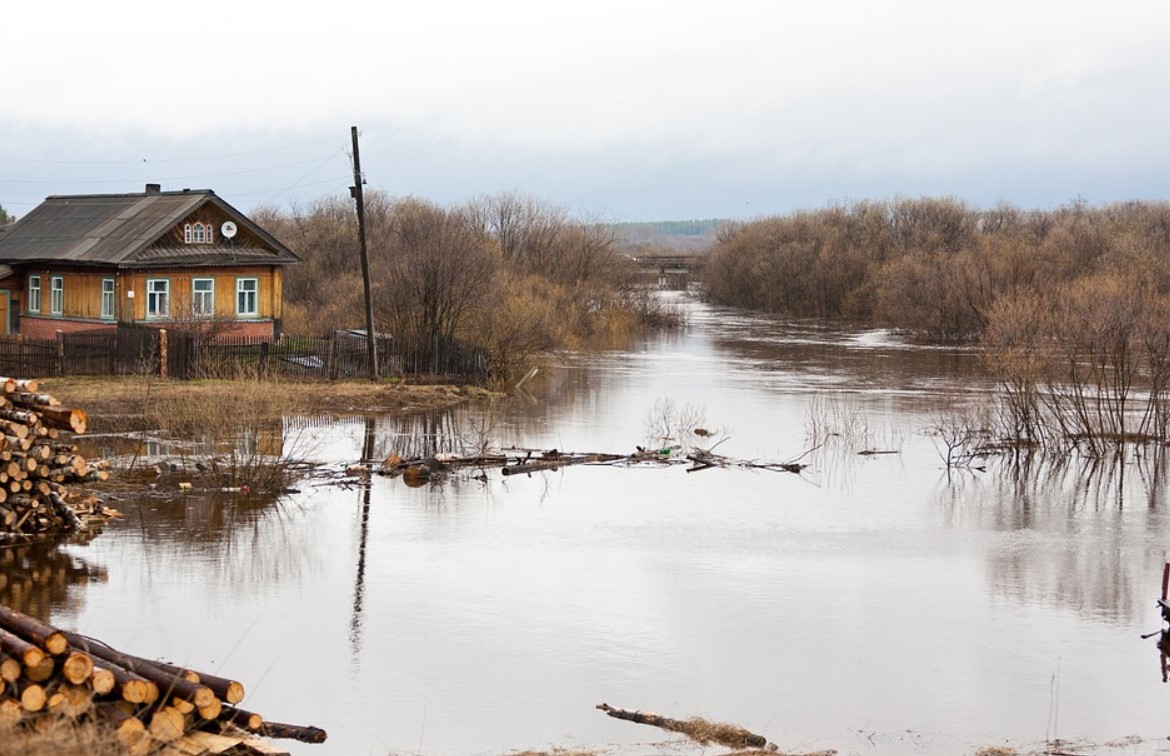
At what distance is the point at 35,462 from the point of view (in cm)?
1795

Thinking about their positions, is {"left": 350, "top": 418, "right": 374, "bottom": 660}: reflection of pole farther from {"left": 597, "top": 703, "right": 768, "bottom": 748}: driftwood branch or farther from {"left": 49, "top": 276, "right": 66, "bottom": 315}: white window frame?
{"left": 49, "top": 276, "right": 66, "bottom": 315}: white window frame

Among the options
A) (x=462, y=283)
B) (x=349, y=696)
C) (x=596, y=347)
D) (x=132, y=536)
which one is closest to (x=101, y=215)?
(x=462, y=283)

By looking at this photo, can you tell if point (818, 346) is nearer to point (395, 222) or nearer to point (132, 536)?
point (395, 222)

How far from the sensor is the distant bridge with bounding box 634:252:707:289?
124m

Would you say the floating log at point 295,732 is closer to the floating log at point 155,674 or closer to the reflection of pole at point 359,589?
the floating log at point 155,674

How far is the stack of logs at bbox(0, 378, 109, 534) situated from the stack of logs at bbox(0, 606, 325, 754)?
Answer: 30.0 feet

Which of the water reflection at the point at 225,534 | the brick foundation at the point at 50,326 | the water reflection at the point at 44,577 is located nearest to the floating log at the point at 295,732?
the water reflection at the point at 44,577

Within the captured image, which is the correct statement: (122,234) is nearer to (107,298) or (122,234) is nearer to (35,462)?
(107,298)

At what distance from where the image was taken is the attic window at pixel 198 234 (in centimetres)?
4069

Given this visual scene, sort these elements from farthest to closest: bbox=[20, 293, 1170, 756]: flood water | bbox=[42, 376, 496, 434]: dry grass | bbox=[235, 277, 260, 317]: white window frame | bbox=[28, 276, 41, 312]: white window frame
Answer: bbox=[28, 276, 41, 312]: white window frame, bbox=[235, 277, 260, 317]: white window frame, bbox=[42, 376, 496, 434]: dry grass, bbox=[20, 293, 1170, 756]: flood water

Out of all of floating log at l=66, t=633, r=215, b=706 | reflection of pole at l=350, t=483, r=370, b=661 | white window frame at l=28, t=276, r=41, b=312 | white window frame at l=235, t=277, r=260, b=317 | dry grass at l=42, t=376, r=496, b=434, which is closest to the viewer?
floating log at l=66, t=633, r=215, b=706

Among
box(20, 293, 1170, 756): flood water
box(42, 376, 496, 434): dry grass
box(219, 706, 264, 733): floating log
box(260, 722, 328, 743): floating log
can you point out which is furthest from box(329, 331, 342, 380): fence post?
box(219, 706, 264, 733): floating log

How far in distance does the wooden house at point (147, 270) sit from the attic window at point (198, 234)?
29mm

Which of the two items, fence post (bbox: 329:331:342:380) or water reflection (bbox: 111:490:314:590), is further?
fence post (bbox: 329:331:342:380)
